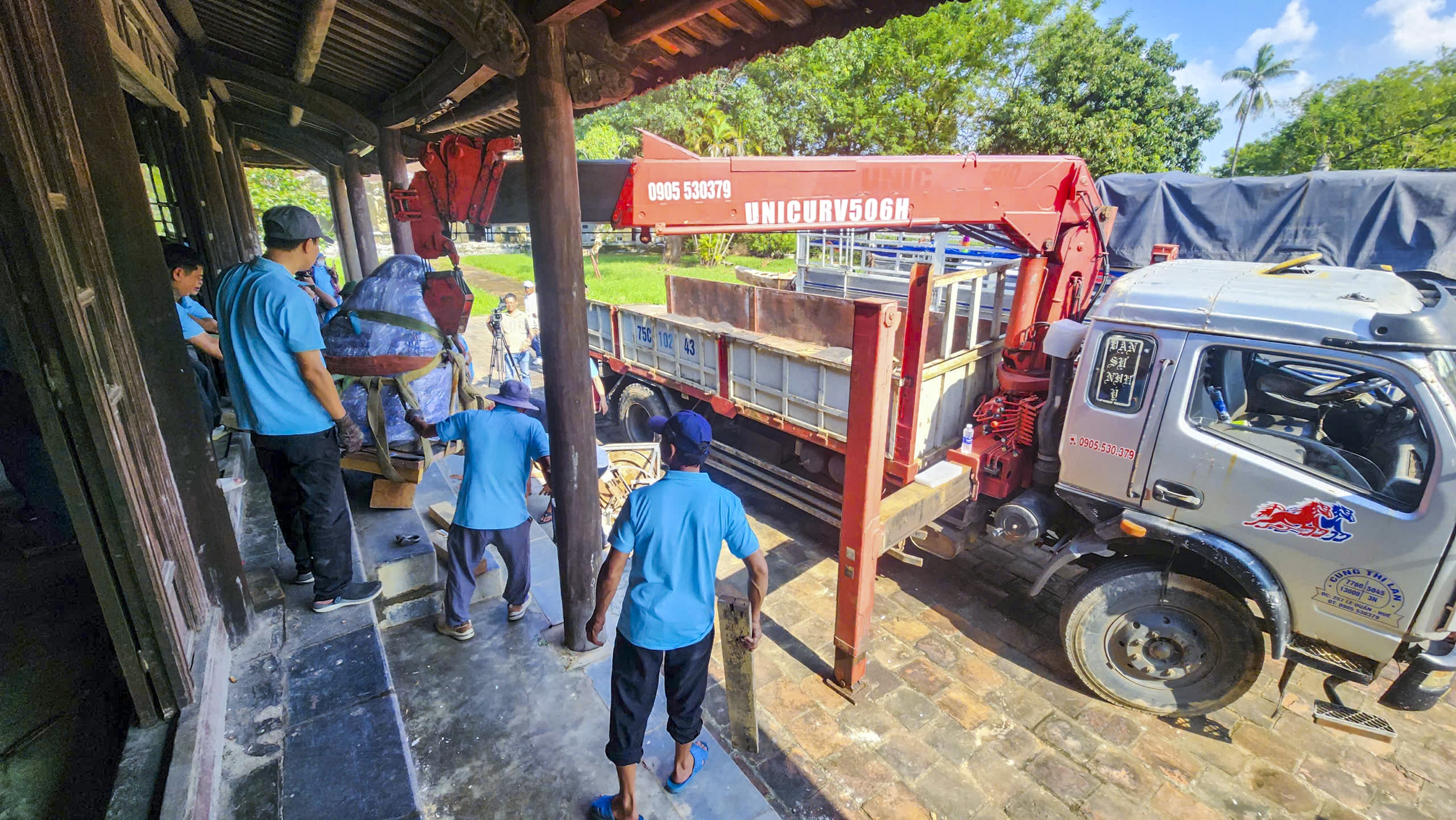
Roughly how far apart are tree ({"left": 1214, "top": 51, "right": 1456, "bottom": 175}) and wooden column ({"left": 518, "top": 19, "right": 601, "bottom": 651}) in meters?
24.6

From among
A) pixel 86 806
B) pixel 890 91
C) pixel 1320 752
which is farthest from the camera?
pixel 890 91

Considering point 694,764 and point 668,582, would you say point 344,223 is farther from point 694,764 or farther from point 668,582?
point 694,764

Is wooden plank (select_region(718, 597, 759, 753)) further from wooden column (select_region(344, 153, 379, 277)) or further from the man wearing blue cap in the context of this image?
wooden column (select_region(344, 153, 379, 277))

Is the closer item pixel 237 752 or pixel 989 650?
pixel 237 752

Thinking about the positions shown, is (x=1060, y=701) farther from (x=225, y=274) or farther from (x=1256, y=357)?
(x=225, y=274)

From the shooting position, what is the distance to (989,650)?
409cm

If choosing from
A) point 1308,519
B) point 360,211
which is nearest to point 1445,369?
point 1308,519

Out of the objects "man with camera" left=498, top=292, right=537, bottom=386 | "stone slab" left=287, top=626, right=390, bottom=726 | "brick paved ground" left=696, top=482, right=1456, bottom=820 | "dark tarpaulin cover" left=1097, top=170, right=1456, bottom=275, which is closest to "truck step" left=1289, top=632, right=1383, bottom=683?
"brick paved ground" left=696, top=482, right=1456, bottom=820

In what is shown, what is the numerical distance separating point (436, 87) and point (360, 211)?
452cm

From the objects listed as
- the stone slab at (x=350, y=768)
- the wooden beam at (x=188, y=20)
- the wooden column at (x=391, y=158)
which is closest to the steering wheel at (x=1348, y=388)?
the stone slab at (x=350, y=768)

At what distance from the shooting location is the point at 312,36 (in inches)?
153

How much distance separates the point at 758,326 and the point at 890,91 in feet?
58.8

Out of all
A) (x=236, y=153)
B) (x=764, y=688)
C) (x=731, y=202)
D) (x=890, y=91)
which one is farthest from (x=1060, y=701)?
(x=890, y=91)

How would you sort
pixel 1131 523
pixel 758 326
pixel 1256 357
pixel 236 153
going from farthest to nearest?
1. pixel 236 153
2. pixel 758 326
3. pixel 1256 357
4. pixel 1131 523
